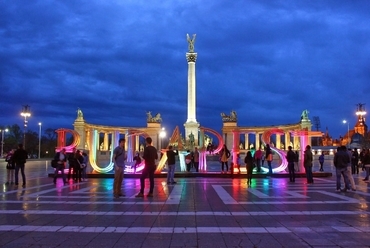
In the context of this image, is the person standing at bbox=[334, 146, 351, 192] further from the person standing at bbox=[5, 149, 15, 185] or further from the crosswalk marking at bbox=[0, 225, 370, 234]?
the person standing at bbox=[5, 149, 15, 185]

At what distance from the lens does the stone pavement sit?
7367 millimetres

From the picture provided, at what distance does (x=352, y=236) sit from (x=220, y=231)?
8.52ft

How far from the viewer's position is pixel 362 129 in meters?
131

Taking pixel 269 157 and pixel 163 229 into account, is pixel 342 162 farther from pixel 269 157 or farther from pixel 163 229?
pixel 163 229

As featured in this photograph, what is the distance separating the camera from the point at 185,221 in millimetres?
9453

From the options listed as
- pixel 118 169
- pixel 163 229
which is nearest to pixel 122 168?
pixel 118 169

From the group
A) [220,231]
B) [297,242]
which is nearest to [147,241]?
[220,231]

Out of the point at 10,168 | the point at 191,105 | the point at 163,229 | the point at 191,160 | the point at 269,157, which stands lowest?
the point at 163,229

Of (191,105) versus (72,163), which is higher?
(191,105)

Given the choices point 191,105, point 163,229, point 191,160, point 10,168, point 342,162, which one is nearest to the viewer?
point 163,229

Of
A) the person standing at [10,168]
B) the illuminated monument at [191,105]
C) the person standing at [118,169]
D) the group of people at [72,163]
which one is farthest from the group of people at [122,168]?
the illuminated monument at [191,105]

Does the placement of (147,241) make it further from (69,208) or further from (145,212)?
(69,208)

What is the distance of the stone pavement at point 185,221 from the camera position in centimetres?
737

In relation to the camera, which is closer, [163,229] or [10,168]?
[163,229]
